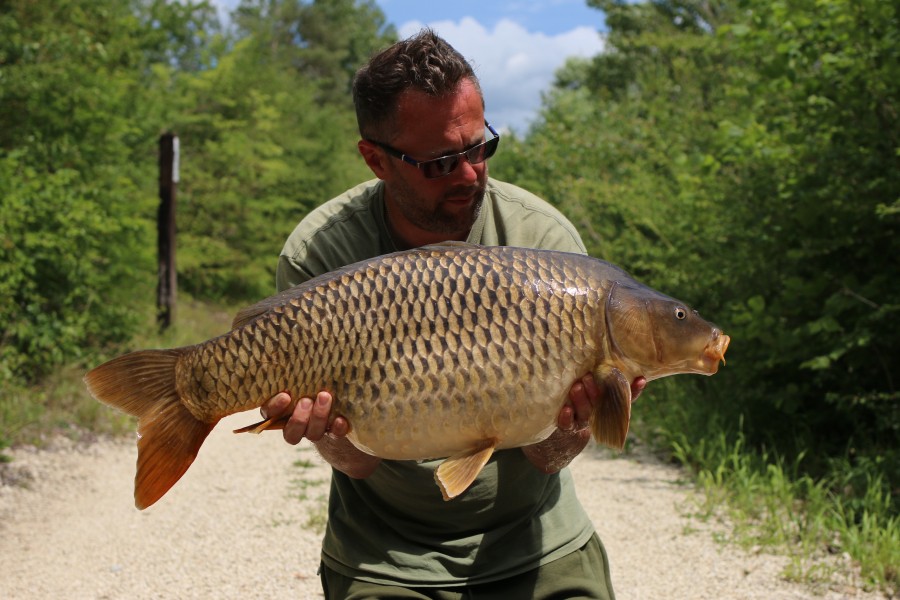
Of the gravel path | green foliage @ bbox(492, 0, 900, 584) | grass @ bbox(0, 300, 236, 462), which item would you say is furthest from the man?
grass @ bbox(0, 300, 236, 462)

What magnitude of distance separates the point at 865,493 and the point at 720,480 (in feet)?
2.25

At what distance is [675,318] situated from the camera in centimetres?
216

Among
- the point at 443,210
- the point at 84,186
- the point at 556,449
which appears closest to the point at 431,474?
the point at 556,449

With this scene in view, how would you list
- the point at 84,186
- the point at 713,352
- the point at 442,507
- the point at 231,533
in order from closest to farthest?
the point at 713,352
the point at 442,507
the point at 231,533
the point at 84,186

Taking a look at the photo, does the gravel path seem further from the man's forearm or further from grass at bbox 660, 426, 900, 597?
the man's forearm

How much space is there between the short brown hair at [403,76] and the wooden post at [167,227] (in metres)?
8.47

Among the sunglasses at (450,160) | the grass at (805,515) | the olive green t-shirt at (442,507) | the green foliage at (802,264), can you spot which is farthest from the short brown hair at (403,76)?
the green foliage at (802,264)

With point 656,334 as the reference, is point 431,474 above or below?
below

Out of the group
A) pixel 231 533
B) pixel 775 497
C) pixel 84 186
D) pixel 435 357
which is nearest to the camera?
pixel 435 357

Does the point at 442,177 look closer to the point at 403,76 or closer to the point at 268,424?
the point at 403,76

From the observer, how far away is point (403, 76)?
2516 millimetres

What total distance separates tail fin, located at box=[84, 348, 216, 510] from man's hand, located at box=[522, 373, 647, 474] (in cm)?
78

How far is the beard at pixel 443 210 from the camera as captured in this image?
8.25ft

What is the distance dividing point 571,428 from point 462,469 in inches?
10.4
